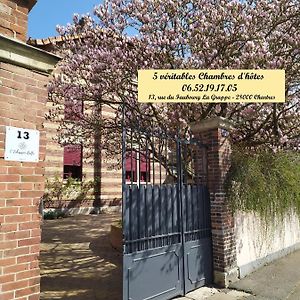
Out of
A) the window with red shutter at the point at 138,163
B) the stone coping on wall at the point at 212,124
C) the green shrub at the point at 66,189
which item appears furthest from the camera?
the green shrub at the point at 66,189

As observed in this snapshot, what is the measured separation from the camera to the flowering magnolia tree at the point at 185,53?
7.35 m

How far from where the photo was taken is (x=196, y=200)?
20.8 feet

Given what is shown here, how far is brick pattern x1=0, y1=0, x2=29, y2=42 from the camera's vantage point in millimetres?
3688

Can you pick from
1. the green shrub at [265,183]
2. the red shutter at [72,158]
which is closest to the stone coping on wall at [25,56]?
the green shrub at [265,183]

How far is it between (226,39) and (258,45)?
72cm

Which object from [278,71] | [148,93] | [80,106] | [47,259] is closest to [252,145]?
[278,71]

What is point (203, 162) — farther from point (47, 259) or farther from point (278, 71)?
point (47, 259)

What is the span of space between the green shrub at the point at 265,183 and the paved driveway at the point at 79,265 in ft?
10.2

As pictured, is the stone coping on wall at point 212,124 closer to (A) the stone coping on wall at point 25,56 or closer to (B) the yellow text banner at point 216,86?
(B) the yellow text banner at point 216,86

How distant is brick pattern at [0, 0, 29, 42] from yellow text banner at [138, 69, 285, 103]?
12.5 feet

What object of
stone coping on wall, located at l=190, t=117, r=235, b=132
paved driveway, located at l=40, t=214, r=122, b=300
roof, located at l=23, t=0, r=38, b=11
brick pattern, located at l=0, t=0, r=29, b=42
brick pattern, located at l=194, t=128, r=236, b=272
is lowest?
paved driveway, located at l=40, t=214, r=122, b=300

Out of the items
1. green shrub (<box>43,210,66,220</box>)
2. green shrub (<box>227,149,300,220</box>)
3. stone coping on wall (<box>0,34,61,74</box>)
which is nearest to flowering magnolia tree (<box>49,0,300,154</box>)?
green shrub (<box>227,149,300,220</box>)

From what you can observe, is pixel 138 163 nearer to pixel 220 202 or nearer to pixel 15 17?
pixel 220 202

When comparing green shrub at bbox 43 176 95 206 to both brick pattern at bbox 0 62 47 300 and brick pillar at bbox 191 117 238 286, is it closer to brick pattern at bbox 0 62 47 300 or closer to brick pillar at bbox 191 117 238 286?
brick pillar at bbox 191 117 238 286
